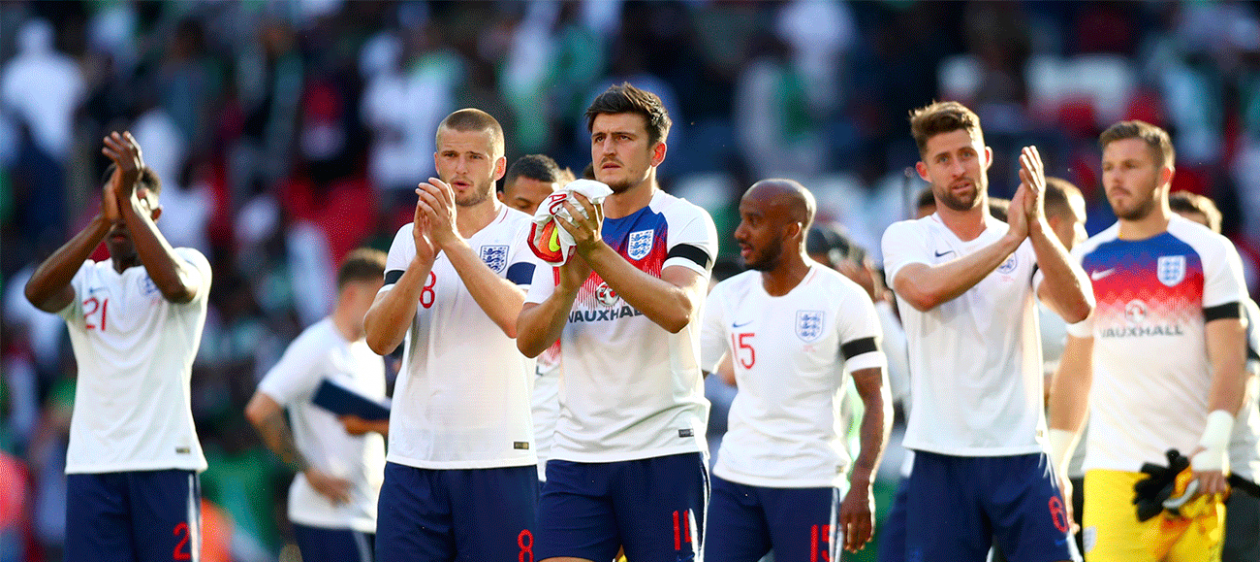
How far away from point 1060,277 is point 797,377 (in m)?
1.31

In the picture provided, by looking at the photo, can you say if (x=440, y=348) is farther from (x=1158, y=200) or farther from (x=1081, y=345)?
(x=1158, y=200)

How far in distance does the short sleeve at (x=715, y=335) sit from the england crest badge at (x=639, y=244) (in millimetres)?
→ 1417

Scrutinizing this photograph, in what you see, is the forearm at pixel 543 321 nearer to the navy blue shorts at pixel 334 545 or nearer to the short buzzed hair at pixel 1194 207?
the navy blue shorts at pixel 334 545

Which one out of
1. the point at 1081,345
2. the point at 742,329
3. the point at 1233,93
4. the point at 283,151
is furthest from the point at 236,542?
the point at 1233,93

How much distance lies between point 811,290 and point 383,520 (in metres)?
2.25

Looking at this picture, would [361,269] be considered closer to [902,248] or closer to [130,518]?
[130,518]

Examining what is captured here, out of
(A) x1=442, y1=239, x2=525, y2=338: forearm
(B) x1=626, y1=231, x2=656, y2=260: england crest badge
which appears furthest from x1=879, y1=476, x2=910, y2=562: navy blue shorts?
(A) x1=442, y1=239, x2=525, y2=338: forearm

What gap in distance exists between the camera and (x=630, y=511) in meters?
5.64

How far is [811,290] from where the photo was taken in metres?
6.80

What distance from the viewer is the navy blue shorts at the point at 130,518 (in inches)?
278

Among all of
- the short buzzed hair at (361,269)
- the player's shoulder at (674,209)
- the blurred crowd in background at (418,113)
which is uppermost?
the blurred crowd in background at (418,113)

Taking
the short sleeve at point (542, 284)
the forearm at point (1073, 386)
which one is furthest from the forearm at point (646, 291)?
the forearm at point (1073, 386)

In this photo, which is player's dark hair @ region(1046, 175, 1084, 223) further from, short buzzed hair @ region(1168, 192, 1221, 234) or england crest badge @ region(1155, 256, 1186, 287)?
england crest badge @ region(1155, 256, 1186, 287)

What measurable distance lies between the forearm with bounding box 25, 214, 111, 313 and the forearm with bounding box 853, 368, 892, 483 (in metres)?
3.74
